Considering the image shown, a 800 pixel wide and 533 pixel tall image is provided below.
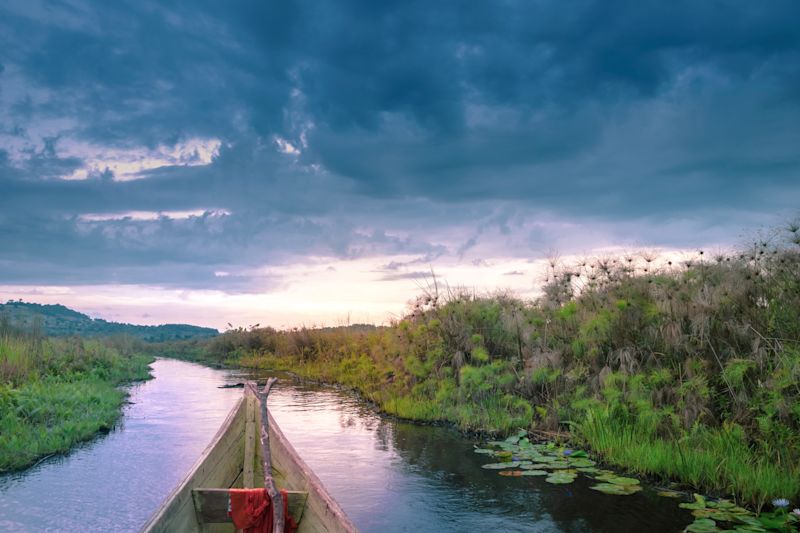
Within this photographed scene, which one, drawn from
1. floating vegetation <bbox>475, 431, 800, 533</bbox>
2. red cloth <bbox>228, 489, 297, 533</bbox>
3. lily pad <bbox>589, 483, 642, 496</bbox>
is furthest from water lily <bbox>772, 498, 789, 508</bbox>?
red cloth <bbox>228, 489, 297, 533</bbox>

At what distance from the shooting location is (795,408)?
683 centimetres

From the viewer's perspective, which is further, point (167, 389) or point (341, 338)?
point (341, 338)

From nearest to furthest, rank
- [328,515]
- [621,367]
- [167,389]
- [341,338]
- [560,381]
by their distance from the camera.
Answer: [328,515]
[621,367]
[560,381]
[167,389]
[341,338]

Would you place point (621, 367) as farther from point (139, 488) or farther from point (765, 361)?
point (139, 488)

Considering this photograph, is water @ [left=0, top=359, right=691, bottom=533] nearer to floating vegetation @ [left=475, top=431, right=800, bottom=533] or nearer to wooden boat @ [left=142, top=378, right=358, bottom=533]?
floating vegetation @ [left=475, top=431, right=800, bottom=533]

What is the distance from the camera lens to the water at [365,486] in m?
6.96

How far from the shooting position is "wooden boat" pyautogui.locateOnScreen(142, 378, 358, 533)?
4383 millimetres

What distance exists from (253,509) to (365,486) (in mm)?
4097

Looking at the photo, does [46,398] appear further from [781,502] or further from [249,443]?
[781,502]

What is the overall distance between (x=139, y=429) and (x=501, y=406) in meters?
7.42

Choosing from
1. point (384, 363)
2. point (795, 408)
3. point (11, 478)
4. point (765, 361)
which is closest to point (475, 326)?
point (384, 363)

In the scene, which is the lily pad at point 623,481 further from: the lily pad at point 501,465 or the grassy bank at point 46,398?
the grassy bank at point 46,398

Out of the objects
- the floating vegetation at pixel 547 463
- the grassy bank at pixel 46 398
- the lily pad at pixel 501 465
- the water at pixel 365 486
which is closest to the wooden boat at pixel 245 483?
the water at pixel 365 486

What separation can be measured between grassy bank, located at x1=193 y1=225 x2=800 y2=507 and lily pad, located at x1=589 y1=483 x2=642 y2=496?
0.49m
